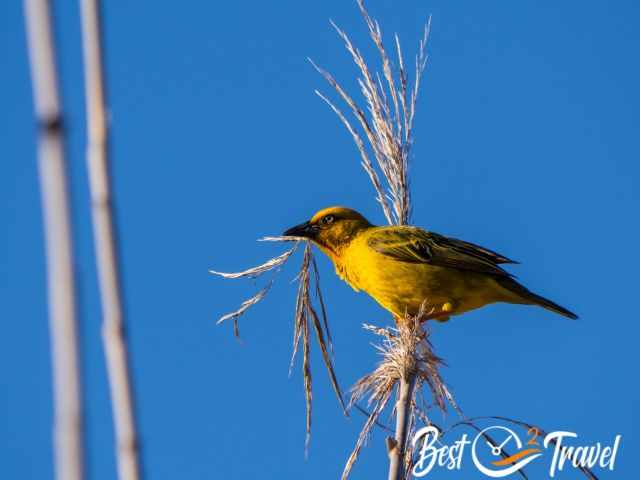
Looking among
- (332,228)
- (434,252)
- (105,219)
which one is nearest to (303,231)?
(332,228)

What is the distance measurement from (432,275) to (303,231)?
116 cm

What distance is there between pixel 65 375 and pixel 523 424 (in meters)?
2.96

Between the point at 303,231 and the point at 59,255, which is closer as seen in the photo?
the point at 59,255

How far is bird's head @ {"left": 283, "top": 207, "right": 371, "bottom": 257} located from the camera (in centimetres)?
678

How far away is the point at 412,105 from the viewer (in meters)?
4.78

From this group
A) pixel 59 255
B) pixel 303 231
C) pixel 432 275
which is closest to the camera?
pixel 59 255

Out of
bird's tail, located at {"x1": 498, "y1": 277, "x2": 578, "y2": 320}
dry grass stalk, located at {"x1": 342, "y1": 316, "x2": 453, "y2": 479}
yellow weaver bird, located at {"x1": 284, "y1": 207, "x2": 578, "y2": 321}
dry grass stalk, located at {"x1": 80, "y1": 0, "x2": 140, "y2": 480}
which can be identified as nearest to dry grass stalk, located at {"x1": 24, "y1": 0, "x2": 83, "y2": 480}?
dry grass stalk, located at {"x1": 80, "y1": 0, "x2": 140, "y2": 480}

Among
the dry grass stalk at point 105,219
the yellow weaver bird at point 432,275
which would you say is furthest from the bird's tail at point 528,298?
the dry grass stalk at point 105,219

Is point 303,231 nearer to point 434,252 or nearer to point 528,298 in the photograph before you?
point 434,252

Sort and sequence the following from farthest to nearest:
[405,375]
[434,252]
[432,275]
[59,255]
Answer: [434,252] → [432,275] → [405,375] → [59,255]

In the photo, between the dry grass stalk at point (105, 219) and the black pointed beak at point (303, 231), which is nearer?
the dry grass stalk at point (105, 219)

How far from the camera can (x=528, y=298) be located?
6312mm

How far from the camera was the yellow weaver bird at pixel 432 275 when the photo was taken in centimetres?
606

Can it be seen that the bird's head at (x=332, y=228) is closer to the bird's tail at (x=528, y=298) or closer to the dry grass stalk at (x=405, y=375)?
the bird's tail at (x=528, y=298)
